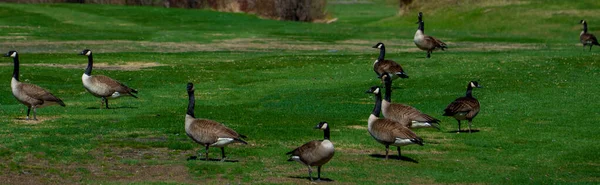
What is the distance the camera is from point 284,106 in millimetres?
32438

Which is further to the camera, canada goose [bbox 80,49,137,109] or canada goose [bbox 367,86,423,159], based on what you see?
canada goose [bbox 80,49,137,109]

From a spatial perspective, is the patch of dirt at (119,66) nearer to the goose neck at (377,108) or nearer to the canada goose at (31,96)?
the canada goose at (31,96)

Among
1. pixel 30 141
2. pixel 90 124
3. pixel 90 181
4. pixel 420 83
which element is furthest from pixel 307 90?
pixel 90 181

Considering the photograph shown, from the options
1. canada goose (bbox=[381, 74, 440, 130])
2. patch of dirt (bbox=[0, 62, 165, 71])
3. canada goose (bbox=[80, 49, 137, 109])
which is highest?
canada goose (bbox=[381, 74, 440, 130])

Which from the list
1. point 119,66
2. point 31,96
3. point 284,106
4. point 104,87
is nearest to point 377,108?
point 31,96

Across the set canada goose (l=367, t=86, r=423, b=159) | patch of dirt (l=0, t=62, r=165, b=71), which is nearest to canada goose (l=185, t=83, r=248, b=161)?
canada goose (l=367, t=86, r=423, b=159)

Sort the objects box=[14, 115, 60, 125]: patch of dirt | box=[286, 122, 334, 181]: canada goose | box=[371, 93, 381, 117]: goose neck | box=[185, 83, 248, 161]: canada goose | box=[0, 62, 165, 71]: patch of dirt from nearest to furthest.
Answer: box=[286, 122, 334, 181]: canada goose
box=[185, 83, 248, 161]: canada goose
box=[371, 93, 381, 117]: goose neck
box=[14, 115, 60, 125]: patch of dirt
box=[0, 62, 165, 71]: patch of dirt

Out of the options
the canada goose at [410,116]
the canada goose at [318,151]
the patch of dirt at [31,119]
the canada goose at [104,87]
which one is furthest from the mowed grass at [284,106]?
the canada goose at [318,151]

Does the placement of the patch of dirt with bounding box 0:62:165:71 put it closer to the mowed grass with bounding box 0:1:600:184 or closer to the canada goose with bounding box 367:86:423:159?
the mowed grass with bounding box 0:1:600:184

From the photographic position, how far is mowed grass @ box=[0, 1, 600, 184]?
21.4m

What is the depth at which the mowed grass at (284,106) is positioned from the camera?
21.4 meters

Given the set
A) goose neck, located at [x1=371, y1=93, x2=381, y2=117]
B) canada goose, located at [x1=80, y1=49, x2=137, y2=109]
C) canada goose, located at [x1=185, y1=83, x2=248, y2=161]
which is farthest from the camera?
canada goose, located at [x1=80, y1=49, x2=137, y2=109]

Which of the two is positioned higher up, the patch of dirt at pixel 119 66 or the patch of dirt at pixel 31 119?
the patch of dirt at pixel 31 119

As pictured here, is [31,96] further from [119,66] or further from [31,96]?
[119,66]
